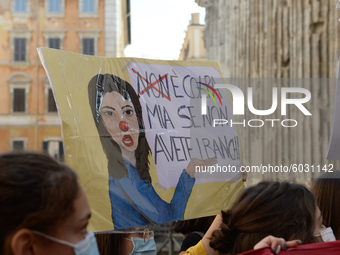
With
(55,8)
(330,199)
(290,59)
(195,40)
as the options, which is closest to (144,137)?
(330,199)

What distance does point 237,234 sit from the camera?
1754 millimetres

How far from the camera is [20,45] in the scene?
24391 millimetres

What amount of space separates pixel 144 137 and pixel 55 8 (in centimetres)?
2414

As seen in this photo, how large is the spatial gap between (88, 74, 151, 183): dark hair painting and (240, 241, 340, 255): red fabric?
1.09m

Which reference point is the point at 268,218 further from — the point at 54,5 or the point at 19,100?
the point at 54,5

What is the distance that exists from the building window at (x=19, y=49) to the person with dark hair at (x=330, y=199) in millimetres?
24064

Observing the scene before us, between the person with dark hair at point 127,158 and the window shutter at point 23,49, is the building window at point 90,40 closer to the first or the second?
the window shutter at point 23,49

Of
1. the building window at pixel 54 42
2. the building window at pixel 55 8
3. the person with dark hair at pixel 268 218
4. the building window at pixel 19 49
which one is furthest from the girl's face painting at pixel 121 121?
the building window at pixel 55 8

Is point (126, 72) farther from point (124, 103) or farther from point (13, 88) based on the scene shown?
point (13, 88)

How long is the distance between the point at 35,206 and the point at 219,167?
6.21 feet

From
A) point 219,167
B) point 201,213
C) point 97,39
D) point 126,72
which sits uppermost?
point 97,39

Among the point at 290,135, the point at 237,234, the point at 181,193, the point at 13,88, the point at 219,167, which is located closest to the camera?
the point at 237,234

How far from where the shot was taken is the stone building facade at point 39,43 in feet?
76.8

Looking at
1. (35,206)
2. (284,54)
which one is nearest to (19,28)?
(284,54)
